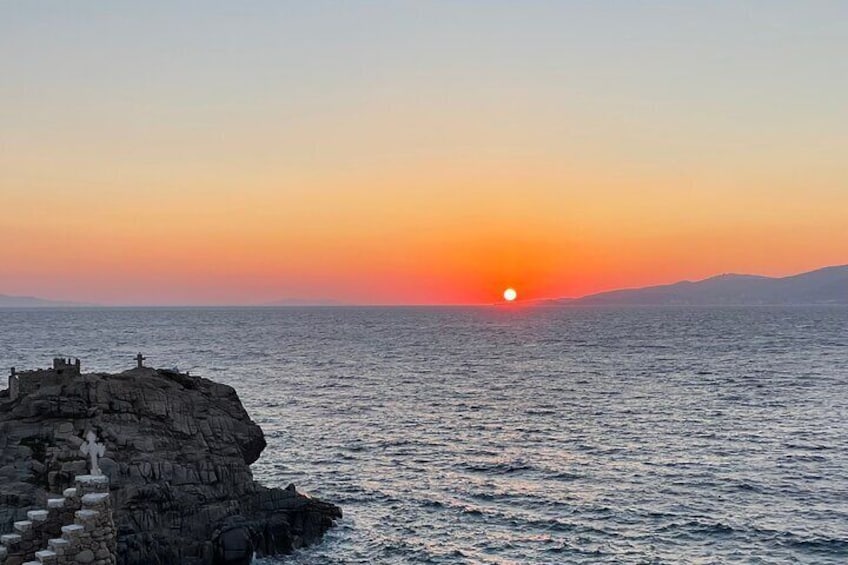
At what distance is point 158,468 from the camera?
42406 mm

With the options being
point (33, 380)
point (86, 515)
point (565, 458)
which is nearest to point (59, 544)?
point (86, 515)

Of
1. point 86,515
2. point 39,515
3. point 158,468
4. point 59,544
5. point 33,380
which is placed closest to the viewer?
point 59,544

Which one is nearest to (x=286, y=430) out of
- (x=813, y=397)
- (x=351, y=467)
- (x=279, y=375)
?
(x=351, y=467)

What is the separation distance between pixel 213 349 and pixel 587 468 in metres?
134

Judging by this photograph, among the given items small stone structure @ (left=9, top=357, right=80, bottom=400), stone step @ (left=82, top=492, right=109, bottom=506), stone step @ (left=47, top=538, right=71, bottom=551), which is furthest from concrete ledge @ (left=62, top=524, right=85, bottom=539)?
small stone structure @ (left=9, top=357, right=80, bottom=400)

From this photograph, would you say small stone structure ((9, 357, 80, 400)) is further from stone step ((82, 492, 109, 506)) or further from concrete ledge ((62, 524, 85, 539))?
concrete ledge ((62, 524, 85, 539))

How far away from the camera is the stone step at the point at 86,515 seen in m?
21.5

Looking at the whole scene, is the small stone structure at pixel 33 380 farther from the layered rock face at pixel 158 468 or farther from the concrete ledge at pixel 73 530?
the concrete ledge at pixel 73 530

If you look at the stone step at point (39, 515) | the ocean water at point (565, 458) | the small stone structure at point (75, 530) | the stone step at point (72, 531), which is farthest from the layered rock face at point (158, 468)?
the stone step at point (72, 531)

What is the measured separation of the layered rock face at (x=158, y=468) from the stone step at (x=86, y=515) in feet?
56.1

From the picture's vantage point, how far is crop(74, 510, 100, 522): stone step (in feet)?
70.4

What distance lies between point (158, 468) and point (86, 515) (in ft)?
71.8

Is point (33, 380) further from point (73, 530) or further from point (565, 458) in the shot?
point (565, 458)

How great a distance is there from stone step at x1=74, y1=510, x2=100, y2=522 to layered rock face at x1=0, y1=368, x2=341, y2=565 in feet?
56.1
